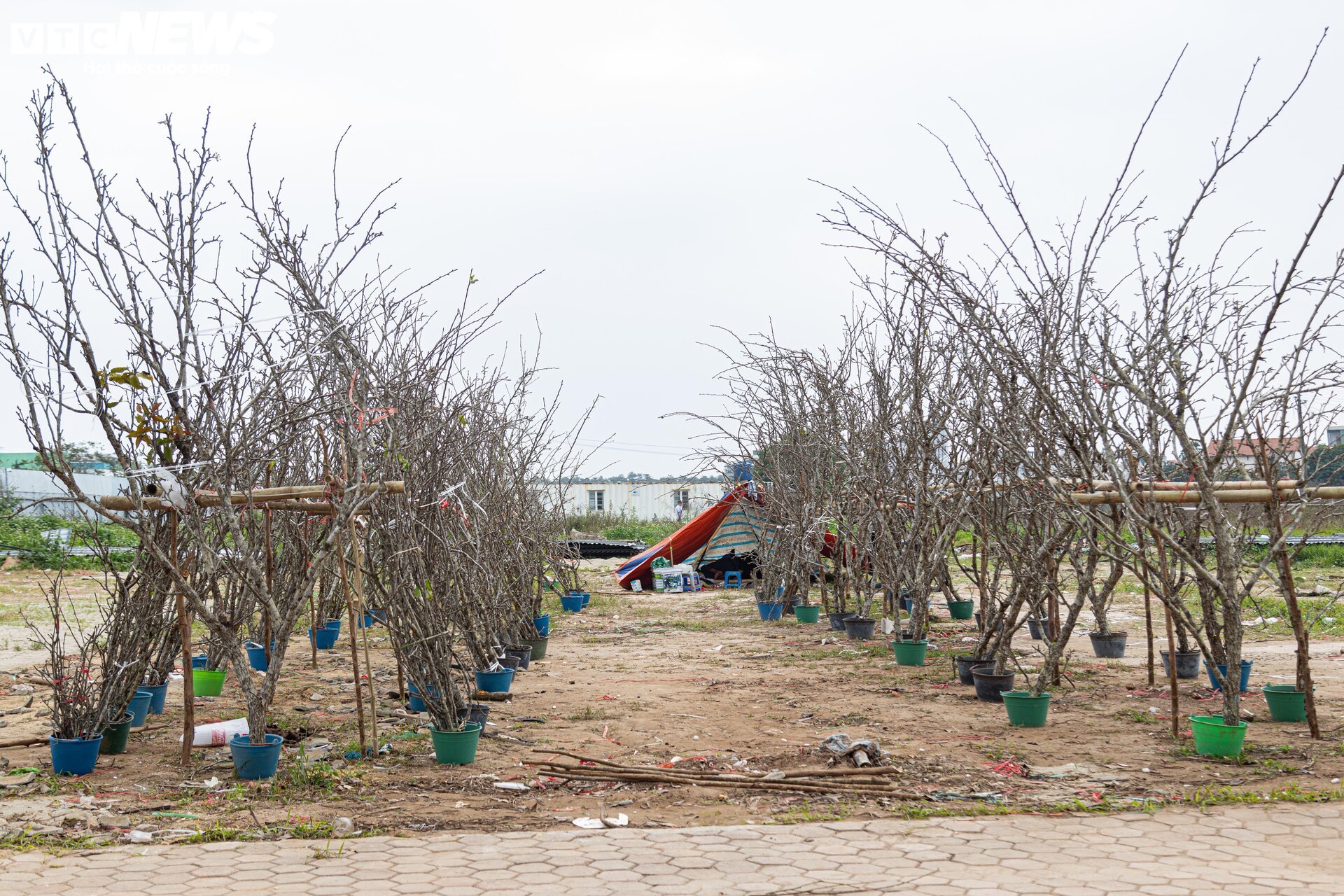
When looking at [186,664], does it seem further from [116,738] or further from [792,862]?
[792,862]

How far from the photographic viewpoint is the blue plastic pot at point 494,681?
23.6 ft

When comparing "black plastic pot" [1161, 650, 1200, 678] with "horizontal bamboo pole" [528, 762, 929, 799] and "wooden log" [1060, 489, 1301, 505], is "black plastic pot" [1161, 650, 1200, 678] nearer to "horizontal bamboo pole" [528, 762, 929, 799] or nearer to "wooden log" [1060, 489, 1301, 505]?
"wooden log" [1060, 489, 1301, 505]

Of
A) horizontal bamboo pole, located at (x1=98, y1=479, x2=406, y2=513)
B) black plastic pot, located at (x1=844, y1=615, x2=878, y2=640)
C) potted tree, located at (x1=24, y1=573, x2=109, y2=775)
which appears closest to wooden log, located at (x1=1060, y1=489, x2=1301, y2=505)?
horizontal bamboo pole, located at (x1=98, y1=479, x2=406, y2=513)

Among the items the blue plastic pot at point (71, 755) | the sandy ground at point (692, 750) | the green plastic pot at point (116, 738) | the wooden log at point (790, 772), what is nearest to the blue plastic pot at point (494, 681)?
the sandy ground at point (692, 750)

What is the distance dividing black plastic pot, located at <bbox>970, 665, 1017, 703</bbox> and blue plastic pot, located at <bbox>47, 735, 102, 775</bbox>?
16.7 feet

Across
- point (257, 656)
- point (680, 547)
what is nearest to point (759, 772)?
point (257, 656)

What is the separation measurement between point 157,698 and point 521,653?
9.27 ft

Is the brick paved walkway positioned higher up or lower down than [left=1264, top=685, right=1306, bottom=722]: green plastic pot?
lower down

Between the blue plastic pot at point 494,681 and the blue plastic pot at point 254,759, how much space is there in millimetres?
2391

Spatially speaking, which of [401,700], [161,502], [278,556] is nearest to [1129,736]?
[401,700]

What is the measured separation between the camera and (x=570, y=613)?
44.9 ft

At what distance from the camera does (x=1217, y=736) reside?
503 centimetres

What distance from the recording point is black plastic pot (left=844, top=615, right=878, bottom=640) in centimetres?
1045

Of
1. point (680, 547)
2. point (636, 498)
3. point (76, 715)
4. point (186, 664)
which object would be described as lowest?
point (76, 715)
